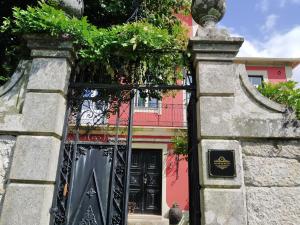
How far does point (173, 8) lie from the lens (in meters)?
7.18

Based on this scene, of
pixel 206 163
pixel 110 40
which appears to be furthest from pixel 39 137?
pixel 206 163

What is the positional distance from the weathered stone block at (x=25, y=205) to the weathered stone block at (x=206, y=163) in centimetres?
167

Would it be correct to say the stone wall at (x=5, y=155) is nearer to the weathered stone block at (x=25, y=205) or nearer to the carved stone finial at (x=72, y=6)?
the weathered stone block at (x=25, y=205)

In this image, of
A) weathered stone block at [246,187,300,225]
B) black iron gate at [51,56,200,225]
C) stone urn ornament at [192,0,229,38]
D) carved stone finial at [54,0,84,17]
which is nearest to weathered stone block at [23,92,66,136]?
black iron gate at [51,56,200,225]

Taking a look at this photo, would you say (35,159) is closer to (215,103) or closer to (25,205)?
(25,205)

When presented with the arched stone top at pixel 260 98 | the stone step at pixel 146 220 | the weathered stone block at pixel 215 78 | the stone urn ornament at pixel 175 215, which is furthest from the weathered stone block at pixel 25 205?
the stone urn ornament at pixel 175 215

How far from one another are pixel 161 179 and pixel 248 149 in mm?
8735

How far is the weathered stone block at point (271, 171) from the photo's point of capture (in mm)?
3033

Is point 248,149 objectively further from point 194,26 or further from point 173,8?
point 194,26

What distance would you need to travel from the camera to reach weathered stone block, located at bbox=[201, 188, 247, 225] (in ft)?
9.39

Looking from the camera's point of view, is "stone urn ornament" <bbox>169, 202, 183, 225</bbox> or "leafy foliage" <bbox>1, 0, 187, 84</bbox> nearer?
"leafy foliage" <bbox>1, 0, 187, 84</bbox>

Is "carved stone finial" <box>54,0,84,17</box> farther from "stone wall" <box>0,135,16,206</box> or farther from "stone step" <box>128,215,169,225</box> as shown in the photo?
"stone step" <box>128,215,169,225</box>

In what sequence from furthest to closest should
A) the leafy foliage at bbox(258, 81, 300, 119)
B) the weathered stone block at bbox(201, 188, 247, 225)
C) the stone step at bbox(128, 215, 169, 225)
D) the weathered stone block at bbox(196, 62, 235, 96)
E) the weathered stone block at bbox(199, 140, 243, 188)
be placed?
the stone step at bbox(128, 215, 169, 225), the leafy foliage at bbox(258, 81, 300, 119), the weathered stone block at bbox(196, 62, 235, 96), the weathered stone block at bbox(199, 140, 243, 188), the weathered stone block at bbox(201, 188, 247, 225)

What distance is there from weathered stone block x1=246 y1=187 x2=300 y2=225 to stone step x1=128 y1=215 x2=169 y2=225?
6.33 m
